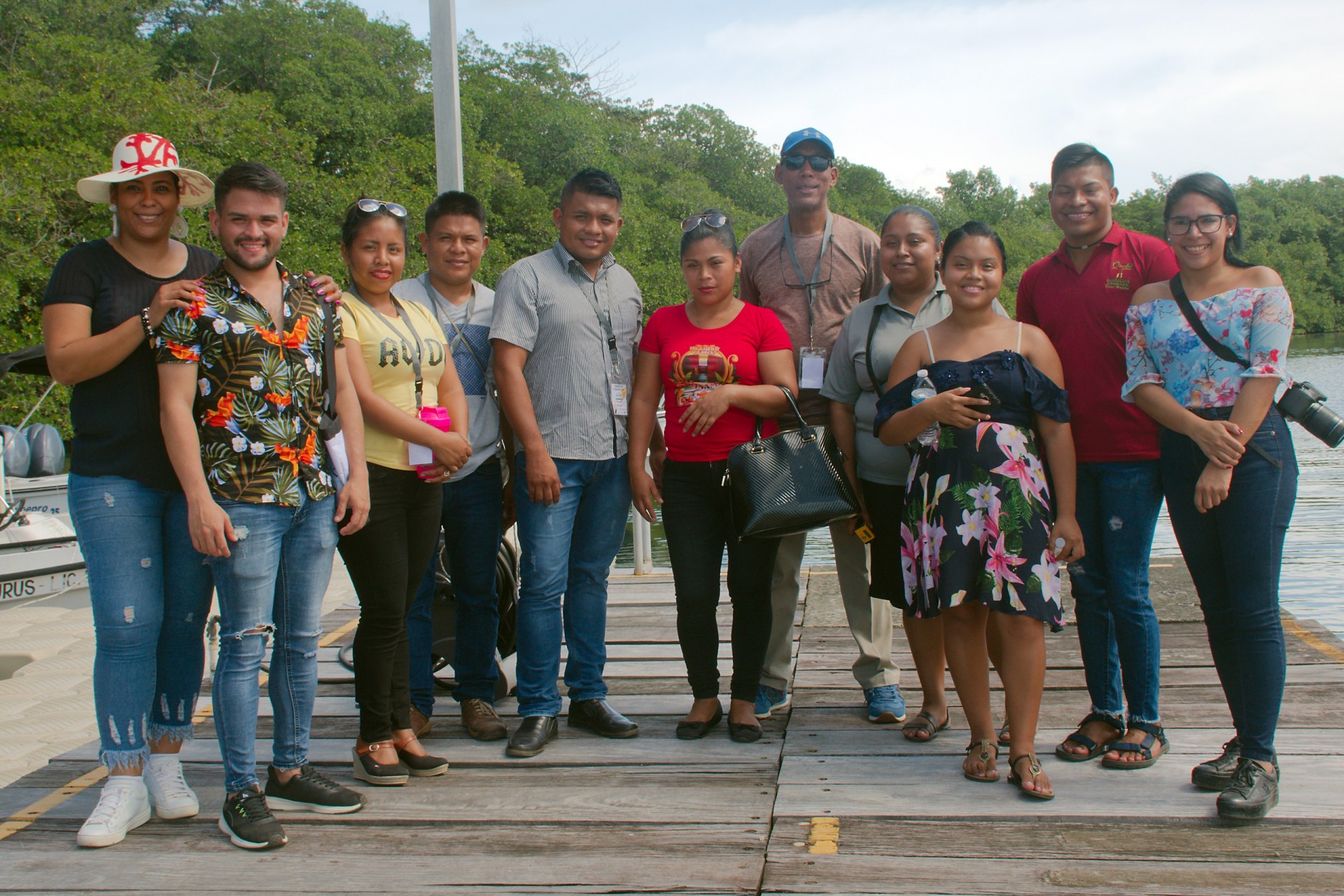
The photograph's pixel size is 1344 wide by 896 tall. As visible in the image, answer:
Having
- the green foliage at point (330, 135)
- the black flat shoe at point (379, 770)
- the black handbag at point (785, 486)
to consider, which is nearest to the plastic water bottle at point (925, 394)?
the black handbag at point (785, 486)

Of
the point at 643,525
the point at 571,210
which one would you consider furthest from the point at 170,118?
the point at 571,210

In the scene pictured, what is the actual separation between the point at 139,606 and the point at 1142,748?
8.89ft

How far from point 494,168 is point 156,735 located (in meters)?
26.1

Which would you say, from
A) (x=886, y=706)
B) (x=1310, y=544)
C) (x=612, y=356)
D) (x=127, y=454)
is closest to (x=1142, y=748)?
(x=886, y=706)

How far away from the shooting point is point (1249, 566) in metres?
2.58

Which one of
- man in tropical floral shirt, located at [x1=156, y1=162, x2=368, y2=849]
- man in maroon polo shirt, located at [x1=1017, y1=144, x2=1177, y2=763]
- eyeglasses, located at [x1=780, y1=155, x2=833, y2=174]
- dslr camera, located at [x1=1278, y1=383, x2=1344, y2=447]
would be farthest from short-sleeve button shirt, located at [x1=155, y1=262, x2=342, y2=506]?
dslr camera, located at [x1=1278, y1=383, x2=1344, y2=447]

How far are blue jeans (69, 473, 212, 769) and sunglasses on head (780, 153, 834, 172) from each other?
2.26m

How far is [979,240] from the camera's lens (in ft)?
9.22

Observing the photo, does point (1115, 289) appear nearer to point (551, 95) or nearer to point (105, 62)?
point (105, 62)

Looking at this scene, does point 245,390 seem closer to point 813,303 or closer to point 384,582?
point 384,582

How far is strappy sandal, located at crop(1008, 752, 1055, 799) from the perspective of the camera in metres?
2.61

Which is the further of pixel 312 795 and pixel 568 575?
pixel 568 575

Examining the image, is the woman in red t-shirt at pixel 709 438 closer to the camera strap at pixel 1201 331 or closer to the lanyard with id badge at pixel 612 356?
the lanyard with id badge at pixel 612 356

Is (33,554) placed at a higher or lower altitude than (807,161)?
lower
